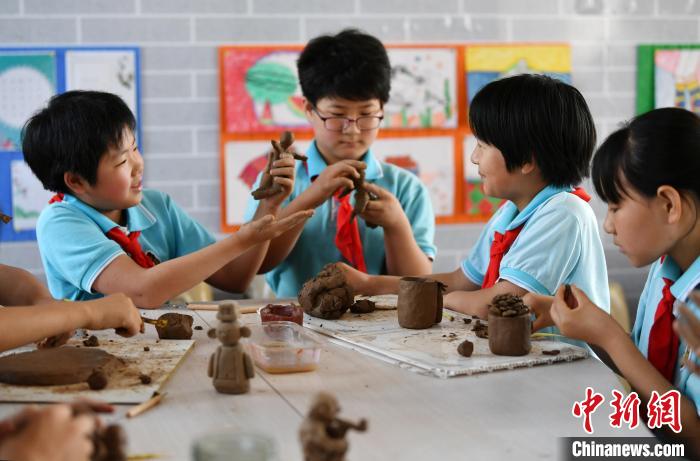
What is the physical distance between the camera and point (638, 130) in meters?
1.50

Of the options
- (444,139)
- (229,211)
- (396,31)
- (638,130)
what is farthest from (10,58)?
(638,130)

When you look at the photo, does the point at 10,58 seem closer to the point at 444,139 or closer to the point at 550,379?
the point at 444,139

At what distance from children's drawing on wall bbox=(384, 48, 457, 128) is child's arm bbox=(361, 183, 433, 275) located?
1046 mm

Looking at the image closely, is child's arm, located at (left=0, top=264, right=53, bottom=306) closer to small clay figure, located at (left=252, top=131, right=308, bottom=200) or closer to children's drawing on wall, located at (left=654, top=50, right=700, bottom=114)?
small clay figure, located at (left=252, top=131, right=308, bottom=200)

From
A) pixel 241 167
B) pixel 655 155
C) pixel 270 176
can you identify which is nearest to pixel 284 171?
pixel 270 176

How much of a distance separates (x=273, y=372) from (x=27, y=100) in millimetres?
2178

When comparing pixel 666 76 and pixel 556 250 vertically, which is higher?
pixel 666 76

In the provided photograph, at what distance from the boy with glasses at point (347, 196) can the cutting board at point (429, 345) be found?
50 cm

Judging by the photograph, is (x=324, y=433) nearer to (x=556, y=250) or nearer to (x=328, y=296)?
(x=328, y=296)

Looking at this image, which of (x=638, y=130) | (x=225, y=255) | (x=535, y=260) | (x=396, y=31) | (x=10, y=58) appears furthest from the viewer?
(x=396, y=31)

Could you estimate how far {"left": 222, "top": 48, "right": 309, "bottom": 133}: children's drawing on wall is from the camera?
3.20 metres

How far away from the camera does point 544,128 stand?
1.91m

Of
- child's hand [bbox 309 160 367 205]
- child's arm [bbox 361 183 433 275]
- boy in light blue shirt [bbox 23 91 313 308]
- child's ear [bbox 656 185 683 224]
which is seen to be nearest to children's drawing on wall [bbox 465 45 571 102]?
child's arm [bbox 361 183 433 275]

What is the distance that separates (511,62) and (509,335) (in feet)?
7.14
